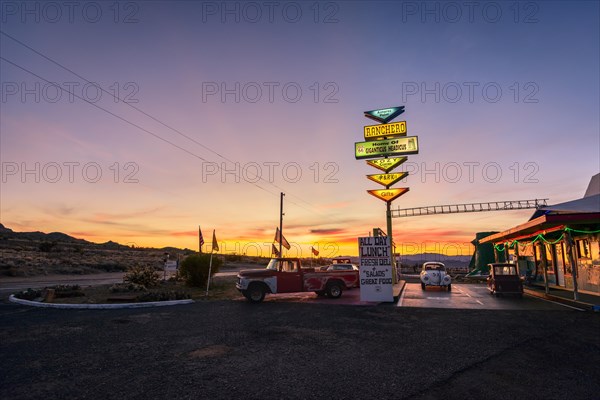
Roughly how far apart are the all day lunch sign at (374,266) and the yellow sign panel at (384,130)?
1363 cm

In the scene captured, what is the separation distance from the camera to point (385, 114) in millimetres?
29172

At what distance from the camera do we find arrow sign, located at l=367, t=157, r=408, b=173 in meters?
28.1

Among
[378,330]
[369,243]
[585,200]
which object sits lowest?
[378,330]

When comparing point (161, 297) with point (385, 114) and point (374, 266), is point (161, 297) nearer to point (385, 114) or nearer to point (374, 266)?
point (374, 266)

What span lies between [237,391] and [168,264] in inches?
896

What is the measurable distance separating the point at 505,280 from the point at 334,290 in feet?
32.1

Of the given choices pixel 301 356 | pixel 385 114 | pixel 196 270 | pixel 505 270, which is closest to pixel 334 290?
pixel 505 270

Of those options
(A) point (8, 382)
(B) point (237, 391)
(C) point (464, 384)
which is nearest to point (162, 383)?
(B) point (237, 391)

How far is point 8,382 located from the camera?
6285 millimetres

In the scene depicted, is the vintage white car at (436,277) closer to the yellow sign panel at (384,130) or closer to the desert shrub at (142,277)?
the yellow sign panel at (384,130)

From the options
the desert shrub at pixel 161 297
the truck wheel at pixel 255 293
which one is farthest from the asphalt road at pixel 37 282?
the truck wheel at pixel 255 293

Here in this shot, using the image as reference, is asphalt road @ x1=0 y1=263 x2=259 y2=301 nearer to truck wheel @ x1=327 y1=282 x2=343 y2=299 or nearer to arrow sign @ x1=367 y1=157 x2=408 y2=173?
truck wheel @ x1=327 y1=282 x2=343 y2=299

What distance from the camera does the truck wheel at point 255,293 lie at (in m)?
17.4

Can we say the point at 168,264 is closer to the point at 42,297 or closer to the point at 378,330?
the point at 42,297
